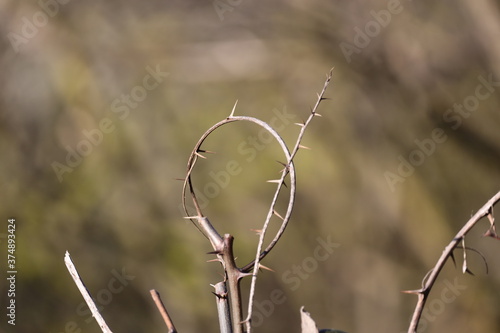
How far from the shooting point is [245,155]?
454 cm

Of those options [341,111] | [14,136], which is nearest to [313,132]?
[341,111]

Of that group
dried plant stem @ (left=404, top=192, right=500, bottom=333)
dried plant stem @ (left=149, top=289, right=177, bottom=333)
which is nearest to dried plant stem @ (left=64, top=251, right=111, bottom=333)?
dried plant stem @ (left=149, top=289, right=177, bottom=333)

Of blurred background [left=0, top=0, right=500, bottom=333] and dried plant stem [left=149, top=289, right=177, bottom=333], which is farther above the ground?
blurred background [left=0, top=0, right=500, bottom=333]

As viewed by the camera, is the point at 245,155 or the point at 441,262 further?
the point at 245,155

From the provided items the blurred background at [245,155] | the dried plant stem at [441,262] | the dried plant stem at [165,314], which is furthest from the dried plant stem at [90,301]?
the blurred background at [245,155]

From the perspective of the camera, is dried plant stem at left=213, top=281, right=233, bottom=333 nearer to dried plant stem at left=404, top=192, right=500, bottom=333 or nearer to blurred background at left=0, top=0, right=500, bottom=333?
dried plant stem at left=404, top=192, right=500, bottom=333

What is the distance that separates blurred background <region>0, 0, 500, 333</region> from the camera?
404 centimetres

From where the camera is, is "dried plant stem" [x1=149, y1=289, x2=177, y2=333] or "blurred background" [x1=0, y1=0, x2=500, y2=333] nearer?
"dried plant stem" [x1=149, y1=289, x2=177, y2=333]

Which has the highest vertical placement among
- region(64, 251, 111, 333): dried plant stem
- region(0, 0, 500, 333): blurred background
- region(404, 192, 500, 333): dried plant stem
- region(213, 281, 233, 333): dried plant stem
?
region(0, 0, 500, 333): blurred background

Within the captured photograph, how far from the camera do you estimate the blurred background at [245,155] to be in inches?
159

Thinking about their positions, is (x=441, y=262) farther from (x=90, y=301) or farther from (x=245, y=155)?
(x=245, y=155)

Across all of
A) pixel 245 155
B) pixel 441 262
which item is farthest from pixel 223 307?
pixel 245 155

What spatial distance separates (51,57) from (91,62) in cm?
26

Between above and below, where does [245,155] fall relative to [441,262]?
above
